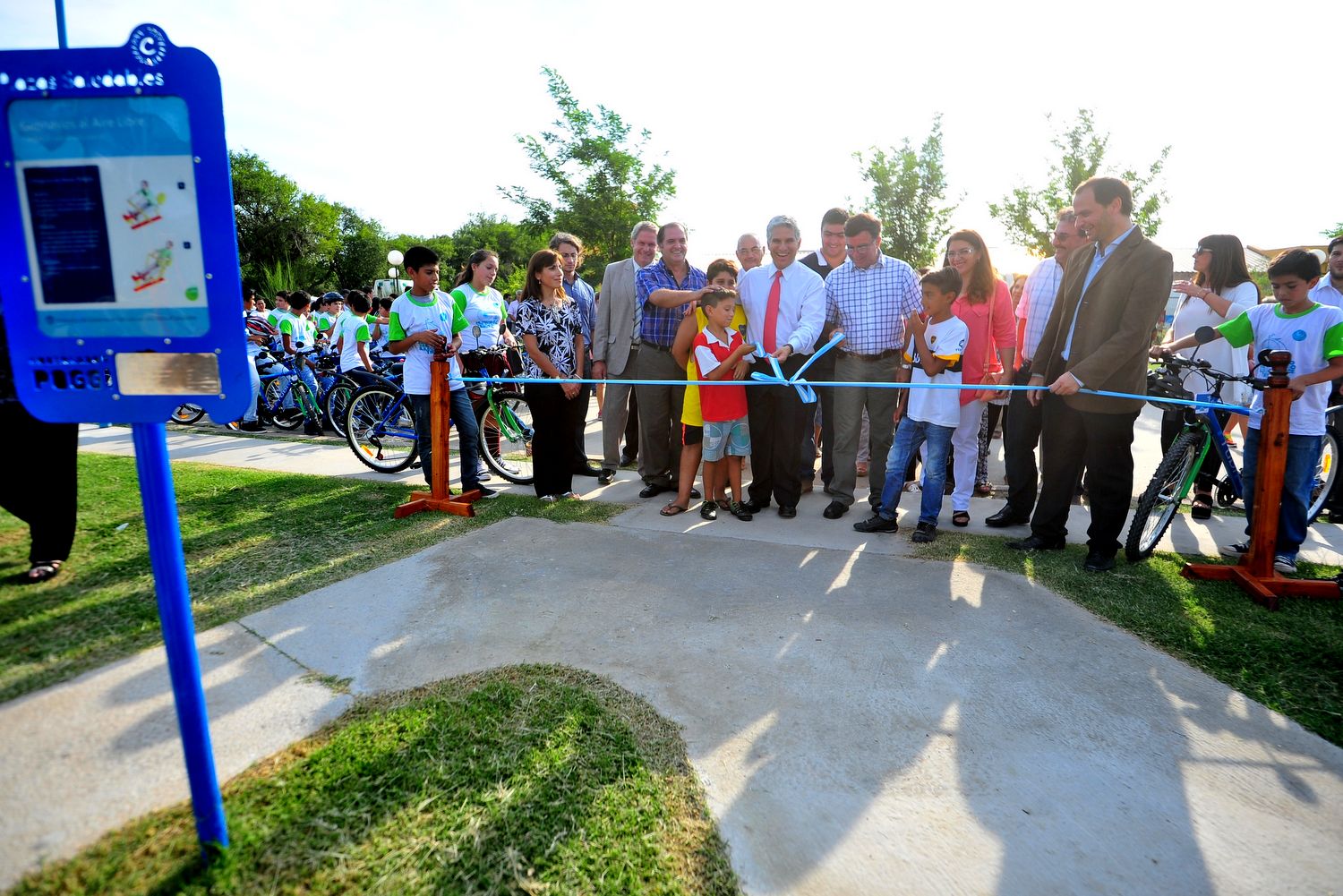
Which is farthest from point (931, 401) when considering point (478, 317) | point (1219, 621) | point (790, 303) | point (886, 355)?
point (478, 317)

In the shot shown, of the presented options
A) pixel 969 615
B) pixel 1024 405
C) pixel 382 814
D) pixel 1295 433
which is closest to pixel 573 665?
pixel 382 814

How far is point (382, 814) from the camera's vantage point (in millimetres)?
2020

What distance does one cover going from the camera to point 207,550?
4234mm

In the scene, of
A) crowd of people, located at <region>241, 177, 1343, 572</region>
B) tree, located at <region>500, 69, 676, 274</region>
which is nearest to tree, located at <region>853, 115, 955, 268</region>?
tree, located at <region>500, 69, 676, 274</region>

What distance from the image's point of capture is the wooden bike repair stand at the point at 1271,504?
145 inches

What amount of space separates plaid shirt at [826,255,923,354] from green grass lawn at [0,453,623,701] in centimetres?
215

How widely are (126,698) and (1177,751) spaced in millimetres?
3629

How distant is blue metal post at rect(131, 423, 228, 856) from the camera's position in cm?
176

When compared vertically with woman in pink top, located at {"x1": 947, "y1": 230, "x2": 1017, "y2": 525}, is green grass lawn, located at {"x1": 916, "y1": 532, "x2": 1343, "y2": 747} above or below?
below

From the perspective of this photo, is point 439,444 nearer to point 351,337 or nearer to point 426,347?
point 426,347

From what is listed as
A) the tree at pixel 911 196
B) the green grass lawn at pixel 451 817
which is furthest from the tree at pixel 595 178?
the green grass lawn at pixel 451 817

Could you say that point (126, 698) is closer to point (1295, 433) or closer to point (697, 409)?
point (697, 409)

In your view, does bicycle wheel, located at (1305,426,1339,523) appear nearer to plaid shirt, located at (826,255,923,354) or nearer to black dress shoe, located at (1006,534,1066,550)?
black dress shoe, located at (1006,534,1066,550)

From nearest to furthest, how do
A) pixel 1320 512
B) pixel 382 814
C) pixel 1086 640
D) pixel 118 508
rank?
pixel 382 814, pixel 1086 640, pixel 118 508, pixel 1320 512
